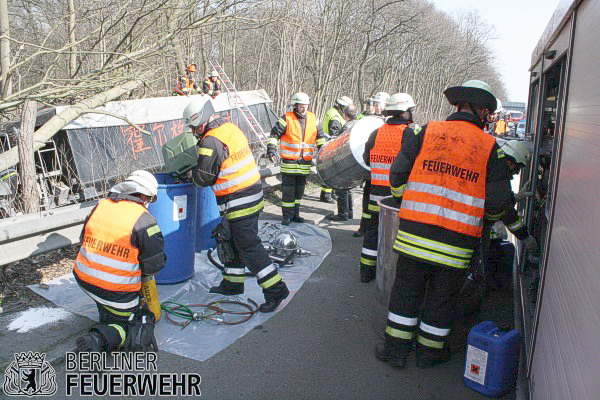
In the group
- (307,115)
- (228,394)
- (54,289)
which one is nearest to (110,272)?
(228,394)

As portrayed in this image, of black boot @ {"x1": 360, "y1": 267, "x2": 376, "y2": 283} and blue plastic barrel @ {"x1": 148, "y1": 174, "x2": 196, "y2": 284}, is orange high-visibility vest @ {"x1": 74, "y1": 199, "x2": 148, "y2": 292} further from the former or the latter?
black boot @ {"x1": 360, "y1": 267, "x2": 376, "y2": 283}

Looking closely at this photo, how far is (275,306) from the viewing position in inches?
168

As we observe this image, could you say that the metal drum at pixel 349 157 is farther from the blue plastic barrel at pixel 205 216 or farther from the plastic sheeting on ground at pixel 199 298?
the blue plastic barrel at pixel 205 216

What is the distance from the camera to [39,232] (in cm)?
417

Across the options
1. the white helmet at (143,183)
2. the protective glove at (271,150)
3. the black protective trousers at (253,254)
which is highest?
the white helmet at (143,183)

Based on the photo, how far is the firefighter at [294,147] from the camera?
6.83 meters

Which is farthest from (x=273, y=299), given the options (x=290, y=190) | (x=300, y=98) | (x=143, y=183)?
(x=300, y=98)

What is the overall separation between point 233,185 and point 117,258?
1.18 meters

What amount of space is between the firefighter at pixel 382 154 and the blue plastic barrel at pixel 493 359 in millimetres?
1840

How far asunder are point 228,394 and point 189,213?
203 cm

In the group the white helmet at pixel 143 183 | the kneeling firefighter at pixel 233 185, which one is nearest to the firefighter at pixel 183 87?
the kneeling firefighter at pixel 233 185

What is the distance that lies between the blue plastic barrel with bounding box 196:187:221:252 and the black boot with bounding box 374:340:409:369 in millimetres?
2655

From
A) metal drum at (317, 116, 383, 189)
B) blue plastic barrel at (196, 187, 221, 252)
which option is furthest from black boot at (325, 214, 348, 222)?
blue plastic barrel at (196, 187, 221, 252)

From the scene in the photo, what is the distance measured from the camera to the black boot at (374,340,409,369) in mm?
3428
